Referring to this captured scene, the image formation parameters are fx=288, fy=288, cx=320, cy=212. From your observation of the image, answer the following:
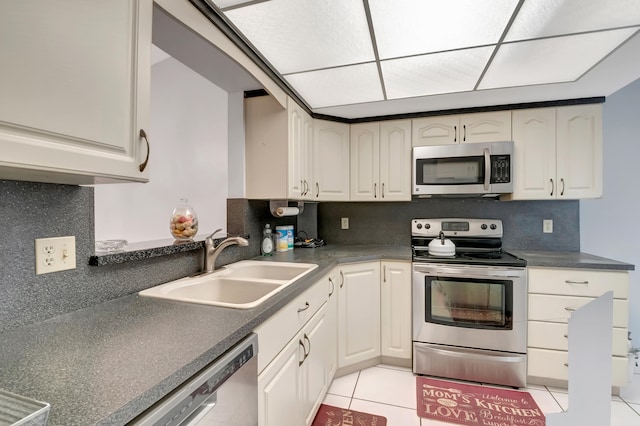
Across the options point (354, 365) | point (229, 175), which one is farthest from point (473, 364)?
point (229, 175)

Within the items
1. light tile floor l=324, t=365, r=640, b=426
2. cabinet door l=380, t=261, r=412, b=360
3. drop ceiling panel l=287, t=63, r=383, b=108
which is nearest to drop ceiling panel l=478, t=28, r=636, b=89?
drop ceiling panel l=287, t=63, r=383, b=108

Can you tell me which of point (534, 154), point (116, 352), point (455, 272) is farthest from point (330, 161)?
point (116, 352)

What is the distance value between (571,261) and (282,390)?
2.06 m

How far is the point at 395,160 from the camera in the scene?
260 centimetres

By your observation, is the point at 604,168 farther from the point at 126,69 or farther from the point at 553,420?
the point at 126,69

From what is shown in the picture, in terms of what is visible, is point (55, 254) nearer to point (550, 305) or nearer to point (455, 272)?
point (455, 272)

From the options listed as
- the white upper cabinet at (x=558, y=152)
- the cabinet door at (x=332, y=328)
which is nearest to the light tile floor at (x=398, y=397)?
the cabinet door at (x=332, y=328)

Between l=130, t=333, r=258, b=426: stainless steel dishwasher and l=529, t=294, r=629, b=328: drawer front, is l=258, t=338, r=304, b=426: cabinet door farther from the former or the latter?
l=529, t=294, r=629, b=328: drawer front

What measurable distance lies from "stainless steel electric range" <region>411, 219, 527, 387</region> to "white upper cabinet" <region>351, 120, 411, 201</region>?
706mm

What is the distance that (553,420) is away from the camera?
37cm

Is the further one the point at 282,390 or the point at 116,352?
the point at 282,390

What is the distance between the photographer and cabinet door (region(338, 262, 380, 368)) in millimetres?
2139

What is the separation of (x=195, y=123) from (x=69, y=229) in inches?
83.3

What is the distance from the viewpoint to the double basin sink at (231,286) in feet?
4.23
